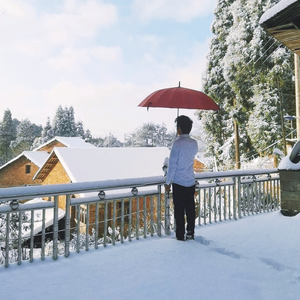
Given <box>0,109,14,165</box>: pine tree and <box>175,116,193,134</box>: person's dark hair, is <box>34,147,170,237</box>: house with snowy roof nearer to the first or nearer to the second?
<box>175,116,193,134</box>: person's dark hair

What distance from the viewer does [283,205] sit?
19.6ft

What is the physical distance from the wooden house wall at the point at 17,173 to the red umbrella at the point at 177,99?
31.4 m

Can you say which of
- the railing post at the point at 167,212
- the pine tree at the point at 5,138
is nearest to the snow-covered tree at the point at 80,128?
the pine tree at the point at 5,138

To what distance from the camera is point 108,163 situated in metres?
17.8

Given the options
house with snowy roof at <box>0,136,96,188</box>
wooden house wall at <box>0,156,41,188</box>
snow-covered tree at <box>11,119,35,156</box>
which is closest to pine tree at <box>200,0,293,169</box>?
house with snowy roof at <box>0,136,96,188</box>

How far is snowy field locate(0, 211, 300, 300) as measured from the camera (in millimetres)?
2633

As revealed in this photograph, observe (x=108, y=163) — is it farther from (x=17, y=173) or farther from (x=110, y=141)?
(x=110, y=141)

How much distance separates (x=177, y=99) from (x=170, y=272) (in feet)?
7.77

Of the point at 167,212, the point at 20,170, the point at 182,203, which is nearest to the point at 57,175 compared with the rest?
the point at 20,170

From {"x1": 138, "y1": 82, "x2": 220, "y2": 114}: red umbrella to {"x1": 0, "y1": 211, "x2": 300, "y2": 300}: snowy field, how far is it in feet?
6.53

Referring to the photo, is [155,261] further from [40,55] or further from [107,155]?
[40,55]

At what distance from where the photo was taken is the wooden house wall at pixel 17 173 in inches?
1297

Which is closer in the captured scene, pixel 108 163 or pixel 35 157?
pixel 108 163

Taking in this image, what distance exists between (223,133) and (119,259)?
20.6 meters
